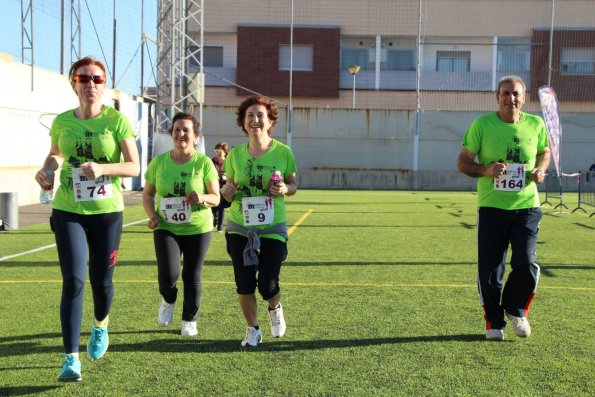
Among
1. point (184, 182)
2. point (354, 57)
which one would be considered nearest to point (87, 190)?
point (184, 182)

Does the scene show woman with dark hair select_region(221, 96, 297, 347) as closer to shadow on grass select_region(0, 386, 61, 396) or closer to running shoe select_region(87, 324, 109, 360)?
running shoe select_region(87, 324, 109, 360)

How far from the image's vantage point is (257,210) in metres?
5.84

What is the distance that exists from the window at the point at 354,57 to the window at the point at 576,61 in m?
10.2

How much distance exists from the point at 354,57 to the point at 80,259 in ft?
135

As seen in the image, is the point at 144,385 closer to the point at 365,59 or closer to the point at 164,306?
the point at 164,306

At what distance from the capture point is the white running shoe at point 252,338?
5934 millimetres

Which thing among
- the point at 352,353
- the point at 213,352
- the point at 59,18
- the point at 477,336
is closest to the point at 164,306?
the point at 213,352

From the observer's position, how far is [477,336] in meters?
6.34

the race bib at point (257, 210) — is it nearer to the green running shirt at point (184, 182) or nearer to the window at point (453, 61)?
the green running shirt at point (184, 182)

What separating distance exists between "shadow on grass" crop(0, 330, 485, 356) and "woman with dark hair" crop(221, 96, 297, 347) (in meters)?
0.18

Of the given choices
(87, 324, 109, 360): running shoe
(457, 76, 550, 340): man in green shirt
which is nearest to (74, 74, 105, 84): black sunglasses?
(87, 324, 109, 360): running shoe

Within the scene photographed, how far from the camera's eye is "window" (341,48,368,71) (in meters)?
45.2

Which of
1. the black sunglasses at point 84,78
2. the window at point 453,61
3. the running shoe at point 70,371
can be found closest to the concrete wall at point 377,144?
the window at point 453,61

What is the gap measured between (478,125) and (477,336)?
1602 mm
